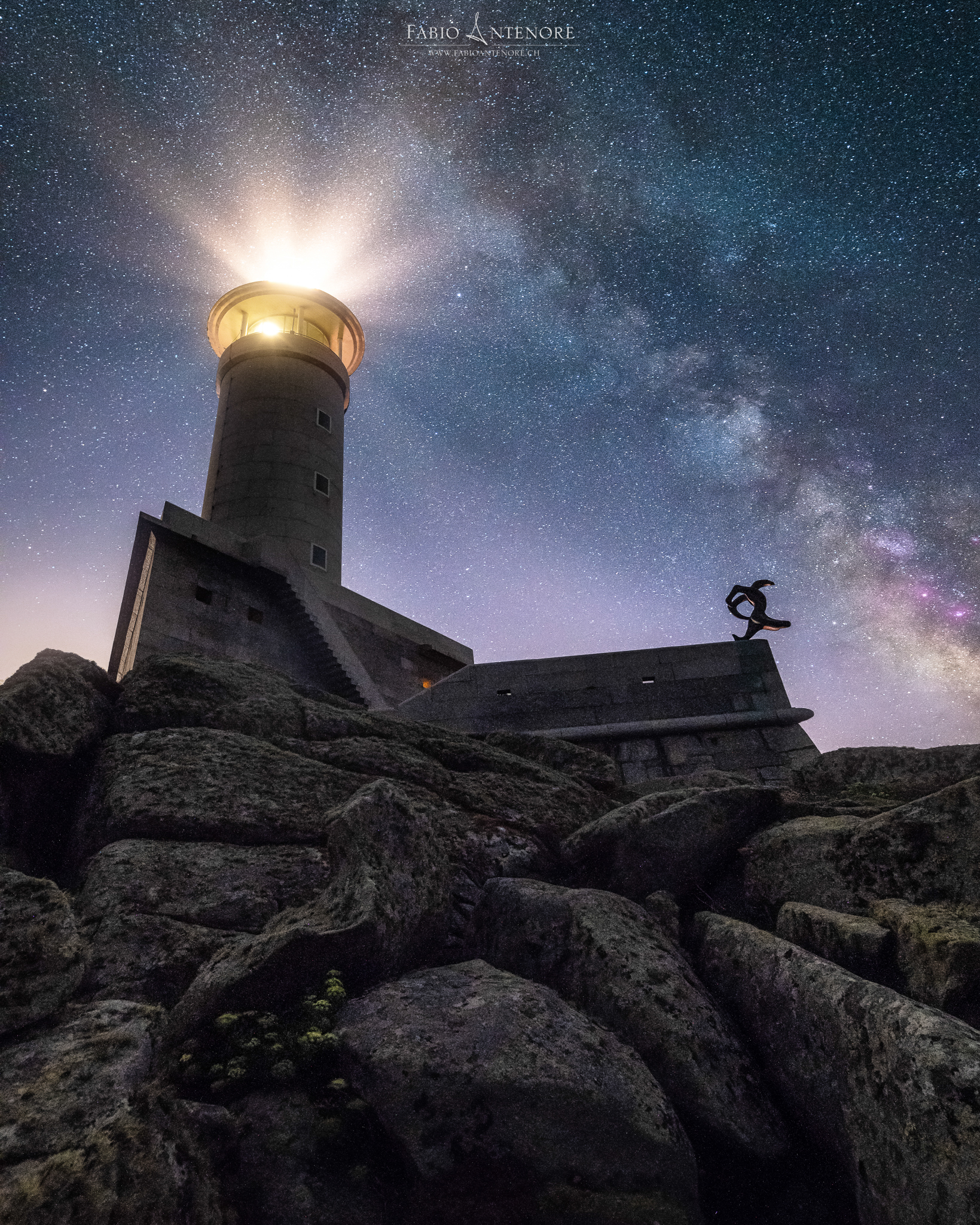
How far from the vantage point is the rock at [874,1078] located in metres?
2.43

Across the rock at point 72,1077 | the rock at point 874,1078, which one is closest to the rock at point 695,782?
the rock at point 874,1078

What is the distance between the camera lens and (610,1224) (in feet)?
8.36

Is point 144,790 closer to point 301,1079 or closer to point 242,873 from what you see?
point 242,873

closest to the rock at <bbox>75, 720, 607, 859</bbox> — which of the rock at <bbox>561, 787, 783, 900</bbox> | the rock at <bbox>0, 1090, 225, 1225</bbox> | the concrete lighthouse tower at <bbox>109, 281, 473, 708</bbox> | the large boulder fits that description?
the large boulder

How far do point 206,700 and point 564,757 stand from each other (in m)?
4.24

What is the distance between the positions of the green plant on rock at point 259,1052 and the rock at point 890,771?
5.25m

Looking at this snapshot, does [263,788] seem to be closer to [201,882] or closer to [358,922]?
[201,882]

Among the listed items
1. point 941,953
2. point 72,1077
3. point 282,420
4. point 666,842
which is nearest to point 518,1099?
point 72,1077

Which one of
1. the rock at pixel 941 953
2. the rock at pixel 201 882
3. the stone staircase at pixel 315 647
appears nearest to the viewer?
the rock at pixel 941 953

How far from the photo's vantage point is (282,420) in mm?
25344

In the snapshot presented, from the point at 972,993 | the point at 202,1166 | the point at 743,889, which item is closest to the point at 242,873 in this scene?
the point at 202,1166

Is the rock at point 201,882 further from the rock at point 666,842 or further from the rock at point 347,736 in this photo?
the rock at point 666,842

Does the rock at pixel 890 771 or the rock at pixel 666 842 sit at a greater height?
the rock at pixel 890 771

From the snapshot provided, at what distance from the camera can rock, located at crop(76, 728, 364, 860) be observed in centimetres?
486
